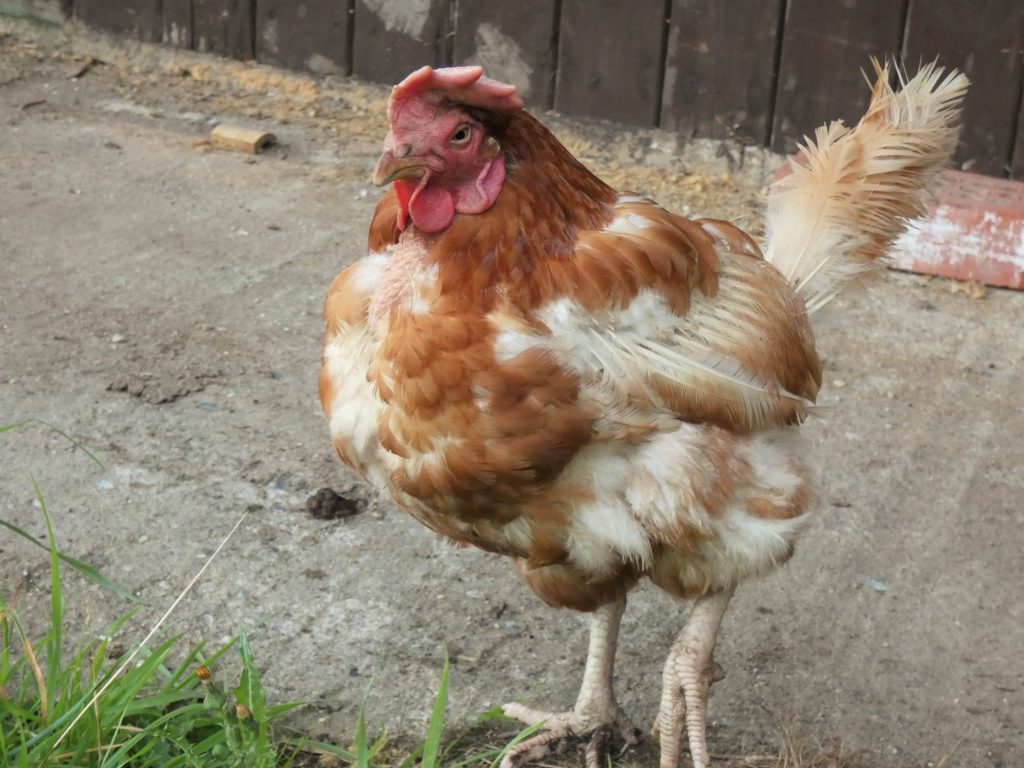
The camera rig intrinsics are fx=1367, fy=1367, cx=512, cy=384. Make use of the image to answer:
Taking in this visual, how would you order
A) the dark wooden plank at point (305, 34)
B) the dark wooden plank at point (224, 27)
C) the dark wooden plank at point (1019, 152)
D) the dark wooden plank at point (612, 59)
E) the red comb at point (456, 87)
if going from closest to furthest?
the red comb at point (456, 87), the dark wooden plank at point (1019, 152), the dark wooden plank at point (612, 59), the dark wooden plank at point (305, 34), the dark wooden plank at point (224, 27)

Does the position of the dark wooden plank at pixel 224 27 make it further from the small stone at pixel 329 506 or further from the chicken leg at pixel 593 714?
the chicken leg at pixel 593 714

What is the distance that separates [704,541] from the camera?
2.63m

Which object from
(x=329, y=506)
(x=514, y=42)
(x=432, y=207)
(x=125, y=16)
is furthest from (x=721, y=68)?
(x=432, y=207)

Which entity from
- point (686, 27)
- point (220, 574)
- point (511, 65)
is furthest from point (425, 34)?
point (220, 574)

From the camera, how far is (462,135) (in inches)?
93.6

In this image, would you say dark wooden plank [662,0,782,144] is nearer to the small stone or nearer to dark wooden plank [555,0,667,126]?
dark wooden plank [555,0,667,126]

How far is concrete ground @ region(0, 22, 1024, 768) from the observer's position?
10.7 feet

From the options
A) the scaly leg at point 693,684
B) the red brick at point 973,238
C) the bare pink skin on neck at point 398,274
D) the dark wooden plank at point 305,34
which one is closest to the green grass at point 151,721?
the scaly leg at point 693,684

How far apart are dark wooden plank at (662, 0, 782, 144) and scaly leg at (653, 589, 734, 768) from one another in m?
3.15

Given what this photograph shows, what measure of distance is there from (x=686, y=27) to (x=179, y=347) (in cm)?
247

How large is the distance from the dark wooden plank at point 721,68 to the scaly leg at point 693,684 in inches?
124

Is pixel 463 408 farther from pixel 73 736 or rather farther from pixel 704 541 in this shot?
pixel 73 736

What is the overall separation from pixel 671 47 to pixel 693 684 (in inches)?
135

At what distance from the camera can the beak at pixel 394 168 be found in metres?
2.34
